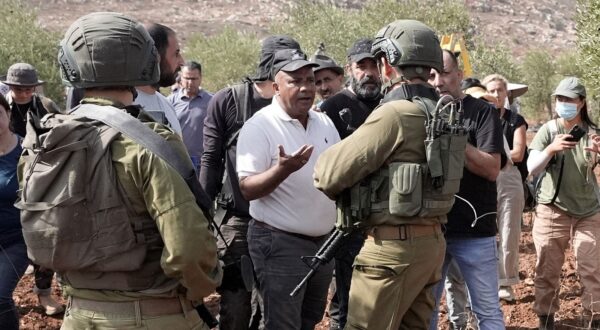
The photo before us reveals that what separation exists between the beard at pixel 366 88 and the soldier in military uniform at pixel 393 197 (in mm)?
1480

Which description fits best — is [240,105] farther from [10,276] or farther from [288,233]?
[10,276]

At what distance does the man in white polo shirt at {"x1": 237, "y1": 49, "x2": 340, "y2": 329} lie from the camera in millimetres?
4082

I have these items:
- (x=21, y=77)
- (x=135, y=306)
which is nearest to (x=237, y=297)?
(x=135, y=306)

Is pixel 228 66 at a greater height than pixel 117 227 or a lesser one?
lesser

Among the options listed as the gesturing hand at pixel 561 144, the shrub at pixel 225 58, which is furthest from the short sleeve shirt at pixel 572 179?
the shrub at pixel 225 58

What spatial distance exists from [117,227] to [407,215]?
56.5 inches

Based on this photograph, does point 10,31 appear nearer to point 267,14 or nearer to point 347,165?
point 347,165

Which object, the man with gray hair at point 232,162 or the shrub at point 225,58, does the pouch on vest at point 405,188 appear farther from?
the shrub at point 225,58

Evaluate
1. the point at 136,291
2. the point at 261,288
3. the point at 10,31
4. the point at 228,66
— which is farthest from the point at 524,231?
the point at 228,66

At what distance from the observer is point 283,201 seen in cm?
414

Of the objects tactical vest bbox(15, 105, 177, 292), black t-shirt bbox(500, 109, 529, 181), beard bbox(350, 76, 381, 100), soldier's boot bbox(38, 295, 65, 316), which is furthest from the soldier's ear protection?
soldier's boot bbox(38, 295, 65, 316)

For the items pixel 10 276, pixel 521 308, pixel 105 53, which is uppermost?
pixel 105 53

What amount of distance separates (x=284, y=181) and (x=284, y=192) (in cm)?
6

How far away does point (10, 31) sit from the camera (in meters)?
32.4
